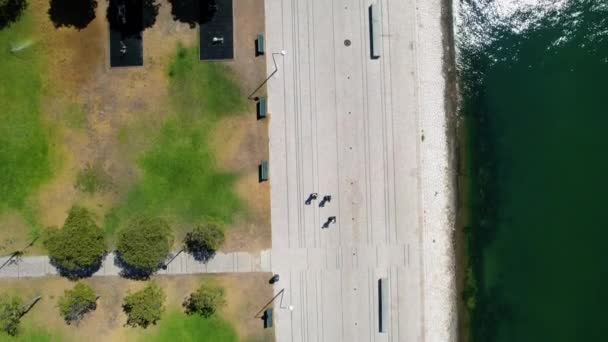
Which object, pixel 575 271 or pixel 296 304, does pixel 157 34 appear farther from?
pixel 575 271

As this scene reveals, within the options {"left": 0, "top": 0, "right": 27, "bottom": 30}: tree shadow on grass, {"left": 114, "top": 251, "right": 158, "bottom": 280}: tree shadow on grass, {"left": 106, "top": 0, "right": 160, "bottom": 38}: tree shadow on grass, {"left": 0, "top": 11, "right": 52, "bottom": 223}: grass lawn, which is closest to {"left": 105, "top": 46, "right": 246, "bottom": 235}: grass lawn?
{"left": 114, "top": 251, "right": 158, "bottom": 280}: tree shadow on grass

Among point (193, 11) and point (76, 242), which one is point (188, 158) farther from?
point (193, 11)

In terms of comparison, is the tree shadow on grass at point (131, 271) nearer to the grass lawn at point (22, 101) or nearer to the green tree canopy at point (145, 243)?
the green tree canopy at point (145, 243)

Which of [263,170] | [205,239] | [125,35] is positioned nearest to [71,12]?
[125,35]

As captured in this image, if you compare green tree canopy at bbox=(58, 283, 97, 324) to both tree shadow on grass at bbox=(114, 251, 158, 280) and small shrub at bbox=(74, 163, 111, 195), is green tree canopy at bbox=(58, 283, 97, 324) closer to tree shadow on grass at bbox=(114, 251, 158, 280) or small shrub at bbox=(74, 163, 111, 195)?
tree shadow on grass at bbox=(114, 251, 158, 280)

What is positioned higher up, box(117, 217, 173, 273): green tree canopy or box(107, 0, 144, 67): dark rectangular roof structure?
box(107, 0, 144, 67): dark rectangular roof structure

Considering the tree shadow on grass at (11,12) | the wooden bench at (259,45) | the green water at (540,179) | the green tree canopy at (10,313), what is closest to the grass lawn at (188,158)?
the wooden bench at (259,45)

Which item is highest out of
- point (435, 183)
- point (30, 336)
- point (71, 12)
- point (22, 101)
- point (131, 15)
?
point (71, 12)
